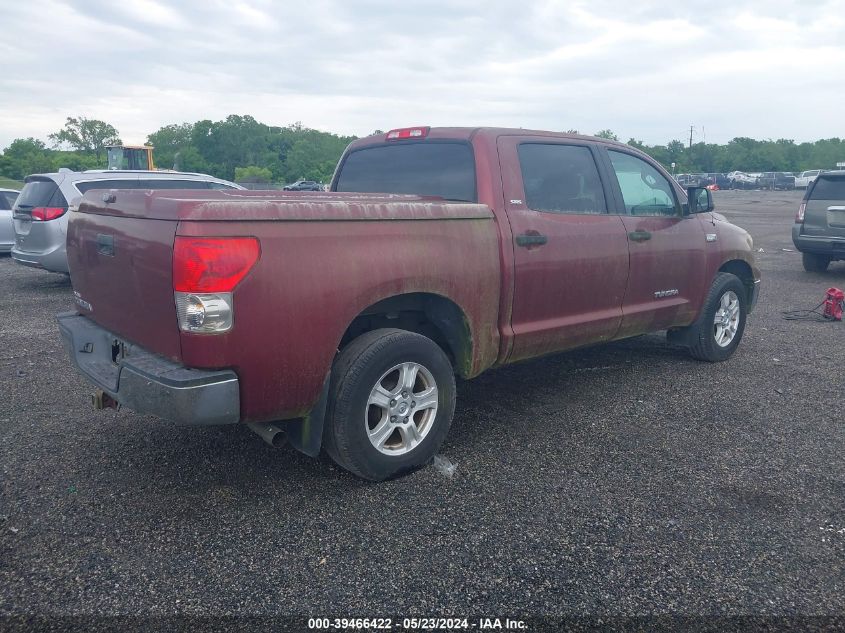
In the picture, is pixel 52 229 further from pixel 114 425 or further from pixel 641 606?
pixel 641 606

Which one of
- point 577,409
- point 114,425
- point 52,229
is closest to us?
point 114,425

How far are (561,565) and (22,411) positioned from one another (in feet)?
12.2

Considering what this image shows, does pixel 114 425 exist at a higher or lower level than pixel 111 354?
lower

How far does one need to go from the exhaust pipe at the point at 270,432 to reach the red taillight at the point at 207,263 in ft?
2.71

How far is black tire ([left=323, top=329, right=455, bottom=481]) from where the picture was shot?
3387 mm

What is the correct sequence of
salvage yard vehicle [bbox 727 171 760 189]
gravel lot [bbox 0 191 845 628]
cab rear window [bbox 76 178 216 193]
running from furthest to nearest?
salvage yard vehicle [bbox 727 171 760 189] < cab rear window [bbox 76 178 216 193] < gravel lot [bbox 0 191 845 628]

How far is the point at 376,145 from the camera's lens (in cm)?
511

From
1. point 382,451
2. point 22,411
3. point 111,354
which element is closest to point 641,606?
point 382,451

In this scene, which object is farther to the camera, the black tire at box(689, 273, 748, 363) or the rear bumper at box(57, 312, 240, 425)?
the black tire at box(689, 273, 748, 363)

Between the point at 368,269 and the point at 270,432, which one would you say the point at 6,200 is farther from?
the point at 368,269

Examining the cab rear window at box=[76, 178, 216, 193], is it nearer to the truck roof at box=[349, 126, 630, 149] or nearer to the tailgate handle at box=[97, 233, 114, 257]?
the truck roof at box=[349, 126, 630, 149]

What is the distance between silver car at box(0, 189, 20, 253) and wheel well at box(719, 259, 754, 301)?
12291 mm

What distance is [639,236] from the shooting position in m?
5.05

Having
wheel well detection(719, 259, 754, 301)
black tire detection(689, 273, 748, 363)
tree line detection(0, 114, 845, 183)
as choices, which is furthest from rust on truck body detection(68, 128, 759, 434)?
tree line detection(0, 114, 845, 183)
